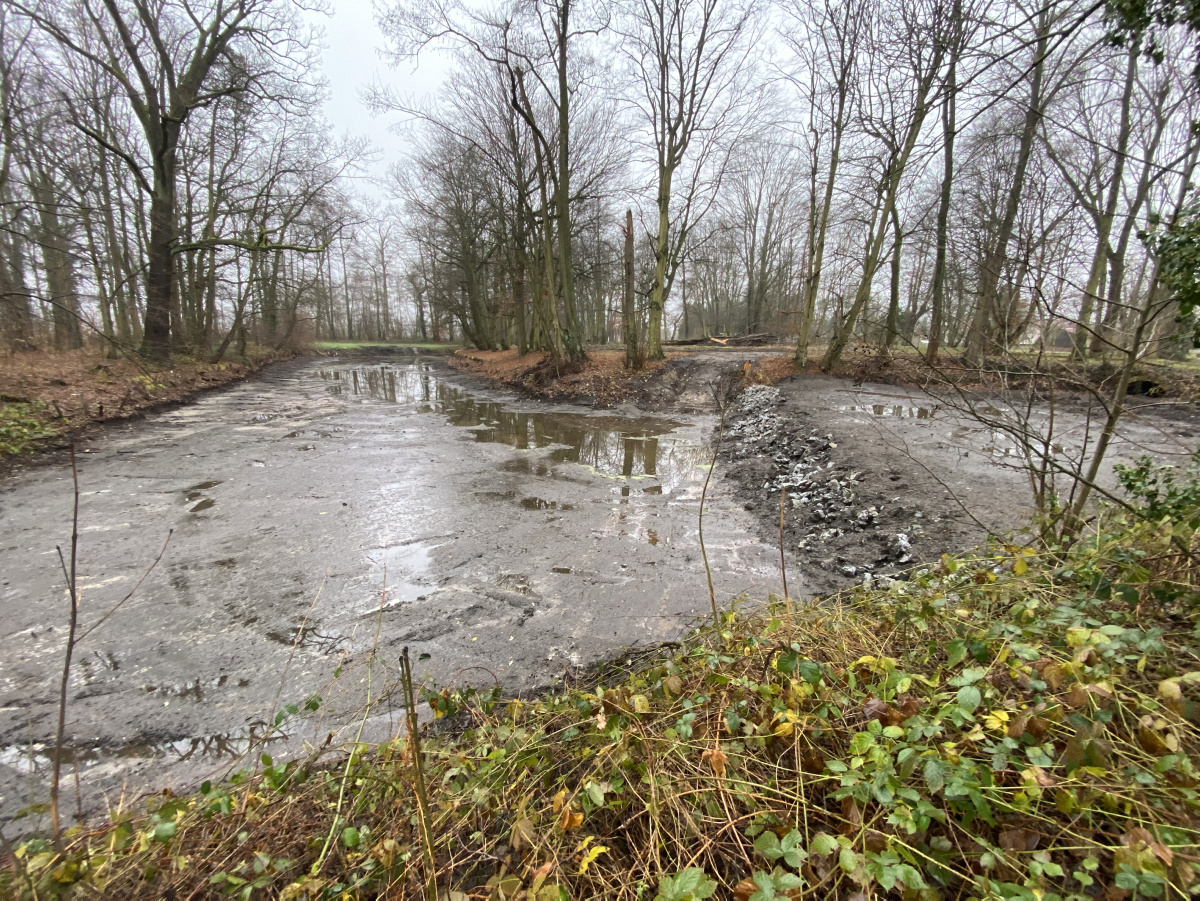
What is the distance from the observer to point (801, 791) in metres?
1.69

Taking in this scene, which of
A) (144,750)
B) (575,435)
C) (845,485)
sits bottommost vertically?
(144,750)

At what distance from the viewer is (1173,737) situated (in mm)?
1465

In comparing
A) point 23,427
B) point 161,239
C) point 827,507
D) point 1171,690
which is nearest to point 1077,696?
point 1171,690

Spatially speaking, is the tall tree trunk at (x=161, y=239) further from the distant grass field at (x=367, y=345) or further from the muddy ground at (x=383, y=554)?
the distant grass field at (x=367, y=345)

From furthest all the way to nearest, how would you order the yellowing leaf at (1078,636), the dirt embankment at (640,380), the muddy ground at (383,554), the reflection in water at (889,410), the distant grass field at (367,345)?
the distant grass field at (367,345), the dirt embankment at (640,380), the reflection in water at (889,410), the muddy ground at (383,554), the yellowing leaf at (1078,636)

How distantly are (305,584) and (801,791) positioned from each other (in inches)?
183

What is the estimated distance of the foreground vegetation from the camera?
54.9 inches

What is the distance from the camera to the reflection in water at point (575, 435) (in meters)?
8.93

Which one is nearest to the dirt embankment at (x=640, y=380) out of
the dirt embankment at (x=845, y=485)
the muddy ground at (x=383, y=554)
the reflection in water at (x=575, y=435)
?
the dirt embankment at (x=845, y=485)

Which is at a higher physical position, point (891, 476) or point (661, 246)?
point (661, 246)

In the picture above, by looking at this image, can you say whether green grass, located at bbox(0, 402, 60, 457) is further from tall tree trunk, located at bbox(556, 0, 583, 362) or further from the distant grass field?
the distant grass field

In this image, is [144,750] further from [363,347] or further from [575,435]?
[363,347]

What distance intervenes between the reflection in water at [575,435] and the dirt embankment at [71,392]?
4.96m

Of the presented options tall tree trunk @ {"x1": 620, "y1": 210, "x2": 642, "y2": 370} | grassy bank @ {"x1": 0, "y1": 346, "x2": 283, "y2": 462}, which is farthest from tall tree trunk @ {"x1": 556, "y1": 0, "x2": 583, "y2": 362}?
grassy bank @ {"x1": 0, "y1": 346, "x2": 283, "y2": 462}
